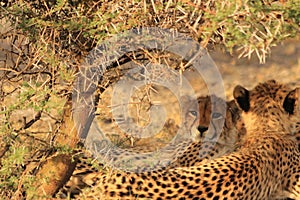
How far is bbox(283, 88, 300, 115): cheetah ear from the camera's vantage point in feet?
17.1

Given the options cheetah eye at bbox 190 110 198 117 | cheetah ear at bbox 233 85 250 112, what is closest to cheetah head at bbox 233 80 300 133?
cheetah ear at bbox 233 85 250 112

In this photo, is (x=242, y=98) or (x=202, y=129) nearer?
(x=242, y=98)

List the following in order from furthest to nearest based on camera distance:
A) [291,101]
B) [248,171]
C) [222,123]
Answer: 1. [222,123]
2. [291,101]
3. [248,171]

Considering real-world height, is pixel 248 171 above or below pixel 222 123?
below

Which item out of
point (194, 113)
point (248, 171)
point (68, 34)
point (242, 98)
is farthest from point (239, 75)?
point (68, 34)

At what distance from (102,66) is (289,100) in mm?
1349

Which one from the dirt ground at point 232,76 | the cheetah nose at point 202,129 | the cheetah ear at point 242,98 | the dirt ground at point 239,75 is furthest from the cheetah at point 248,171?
the dirt ground at point 239,75

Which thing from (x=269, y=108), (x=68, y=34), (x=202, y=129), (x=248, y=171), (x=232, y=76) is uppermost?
(x=68, y=34)

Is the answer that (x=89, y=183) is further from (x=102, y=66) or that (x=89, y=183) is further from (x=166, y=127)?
(x=166, y=127)

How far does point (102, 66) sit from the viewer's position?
4.45m

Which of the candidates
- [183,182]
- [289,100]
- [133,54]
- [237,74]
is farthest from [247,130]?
[237,74]

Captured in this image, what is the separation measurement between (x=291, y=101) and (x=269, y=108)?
139 millimetres

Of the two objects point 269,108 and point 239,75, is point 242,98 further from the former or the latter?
point 239,75

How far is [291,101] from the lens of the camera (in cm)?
525
